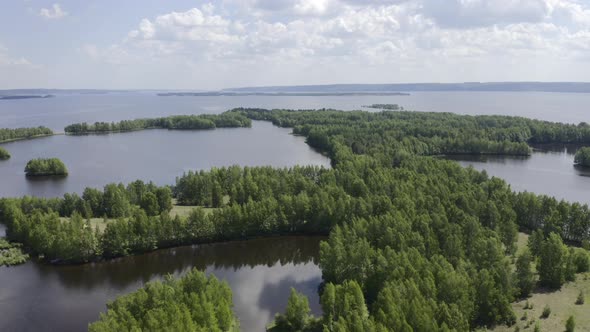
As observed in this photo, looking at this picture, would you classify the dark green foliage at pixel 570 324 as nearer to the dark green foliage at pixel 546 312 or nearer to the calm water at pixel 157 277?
the dark green foliage at pixel 546 312

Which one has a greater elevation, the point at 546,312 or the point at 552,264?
the point at 552,264

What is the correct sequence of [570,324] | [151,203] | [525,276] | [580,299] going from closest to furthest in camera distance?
[570,324]
[580,299]
[525,276]
[151,203]

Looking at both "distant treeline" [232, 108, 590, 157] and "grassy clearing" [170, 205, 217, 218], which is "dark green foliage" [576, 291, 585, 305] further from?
Result: "distant treeline" [232, 108, 590, 157]

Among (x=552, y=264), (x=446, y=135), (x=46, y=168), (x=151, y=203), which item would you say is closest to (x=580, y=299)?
(x=552, y=264)

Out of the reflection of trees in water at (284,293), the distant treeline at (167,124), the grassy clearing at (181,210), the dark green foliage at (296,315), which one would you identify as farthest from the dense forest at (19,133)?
the dark green foliage at (296,315)

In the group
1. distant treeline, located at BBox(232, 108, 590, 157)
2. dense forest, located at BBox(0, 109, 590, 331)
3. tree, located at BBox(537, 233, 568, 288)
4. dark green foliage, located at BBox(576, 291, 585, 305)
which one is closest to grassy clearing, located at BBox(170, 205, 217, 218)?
dense forest, located at BBox(0, 109, 590, 331)

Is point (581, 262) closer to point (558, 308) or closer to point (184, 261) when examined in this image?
point (558, 308)

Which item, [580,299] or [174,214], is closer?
[580,299]
